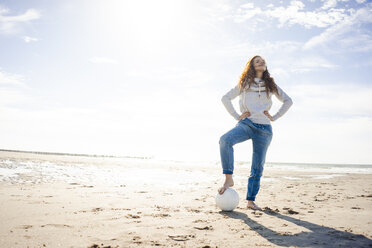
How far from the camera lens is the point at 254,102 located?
534 cm

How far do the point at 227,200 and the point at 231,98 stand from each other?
2.00 m

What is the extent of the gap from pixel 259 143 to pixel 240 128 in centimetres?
49

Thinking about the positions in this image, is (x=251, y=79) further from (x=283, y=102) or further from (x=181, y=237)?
(x=181, y=237)

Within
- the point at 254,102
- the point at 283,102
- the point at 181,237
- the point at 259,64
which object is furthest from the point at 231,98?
the point at 181,237

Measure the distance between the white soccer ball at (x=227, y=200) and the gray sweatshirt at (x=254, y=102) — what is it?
4.71ft

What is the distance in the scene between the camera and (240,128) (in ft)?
16.9

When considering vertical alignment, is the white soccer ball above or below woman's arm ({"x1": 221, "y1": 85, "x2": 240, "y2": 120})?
below

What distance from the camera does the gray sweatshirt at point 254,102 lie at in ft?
17.3

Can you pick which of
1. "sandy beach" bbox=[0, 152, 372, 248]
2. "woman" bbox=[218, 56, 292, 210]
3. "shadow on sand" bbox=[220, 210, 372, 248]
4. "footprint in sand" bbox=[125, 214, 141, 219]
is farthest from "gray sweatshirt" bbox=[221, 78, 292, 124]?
"footprint in sand" bbox=[125, 214, 141, 219]

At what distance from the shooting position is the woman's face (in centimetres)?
553

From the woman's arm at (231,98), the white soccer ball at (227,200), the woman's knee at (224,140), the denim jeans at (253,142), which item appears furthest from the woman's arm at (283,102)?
the white soccer ball at (227,200)

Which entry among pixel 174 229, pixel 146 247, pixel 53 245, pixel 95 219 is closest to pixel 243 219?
pixel 174 229

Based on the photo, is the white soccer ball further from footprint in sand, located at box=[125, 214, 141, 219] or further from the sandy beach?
footprint in sand, located at box=[125, 214, 141, 219]

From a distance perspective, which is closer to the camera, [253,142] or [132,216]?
[132,216]
